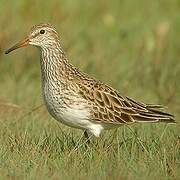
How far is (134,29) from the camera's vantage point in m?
12.0

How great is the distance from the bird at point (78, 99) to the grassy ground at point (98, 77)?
19cm

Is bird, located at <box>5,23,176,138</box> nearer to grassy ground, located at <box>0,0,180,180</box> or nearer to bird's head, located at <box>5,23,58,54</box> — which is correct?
bird's head, located at <box>5,23,58,54</box>

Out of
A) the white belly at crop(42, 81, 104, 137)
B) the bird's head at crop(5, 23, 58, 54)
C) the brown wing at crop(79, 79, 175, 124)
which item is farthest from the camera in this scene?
the bird's head at crop(5, 23, 58, 54)

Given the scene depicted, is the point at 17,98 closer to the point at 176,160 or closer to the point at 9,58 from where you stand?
the point at 9,58

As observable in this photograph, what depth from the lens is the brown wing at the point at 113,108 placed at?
22.5ft

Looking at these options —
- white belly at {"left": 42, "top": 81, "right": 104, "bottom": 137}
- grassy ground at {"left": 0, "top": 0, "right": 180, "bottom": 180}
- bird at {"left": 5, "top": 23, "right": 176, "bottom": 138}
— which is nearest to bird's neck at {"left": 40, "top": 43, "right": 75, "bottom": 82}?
bird at {"left": 5, "top": 23, "right": 176, "bottom": 138}

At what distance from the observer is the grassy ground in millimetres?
6012

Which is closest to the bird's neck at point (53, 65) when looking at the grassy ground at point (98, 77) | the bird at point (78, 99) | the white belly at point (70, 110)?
the bird at point (78, 99)

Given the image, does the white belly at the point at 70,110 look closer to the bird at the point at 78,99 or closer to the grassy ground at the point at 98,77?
the bird at the point at 78,99

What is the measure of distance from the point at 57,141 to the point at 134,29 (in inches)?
214

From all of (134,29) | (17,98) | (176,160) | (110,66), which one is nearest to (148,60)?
(110,66)

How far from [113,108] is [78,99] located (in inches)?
16.5

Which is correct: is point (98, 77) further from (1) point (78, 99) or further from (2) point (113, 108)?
(1) point (78, 99)

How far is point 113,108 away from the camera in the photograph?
23.0 ft
